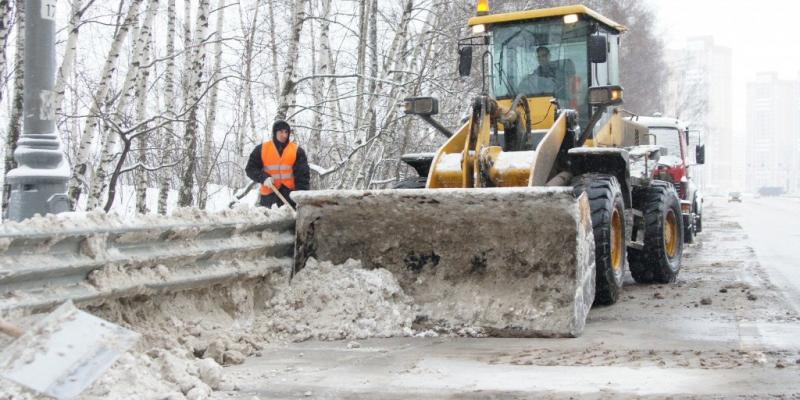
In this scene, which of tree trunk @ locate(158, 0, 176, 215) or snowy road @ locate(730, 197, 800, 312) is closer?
snowy road @ locate(730, 197, 800, 312)

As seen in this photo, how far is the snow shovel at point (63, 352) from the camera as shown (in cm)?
362

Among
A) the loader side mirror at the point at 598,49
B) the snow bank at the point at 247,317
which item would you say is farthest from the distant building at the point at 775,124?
the snow bank at the point at 247,317

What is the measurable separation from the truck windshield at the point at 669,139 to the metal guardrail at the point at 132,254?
12.0 m

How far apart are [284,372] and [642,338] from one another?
2.47 metres

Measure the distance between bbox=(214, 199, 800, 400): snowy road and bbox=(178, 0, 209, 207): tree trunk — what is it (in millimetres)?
5991

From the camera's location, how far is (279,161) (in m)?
8.91

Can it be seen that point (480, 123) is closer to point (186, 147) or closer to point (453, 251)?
point (453, 251)

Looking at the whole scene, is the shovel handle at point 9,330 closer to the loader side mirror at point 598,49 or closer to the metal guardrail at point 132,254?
the metal guardrail at point 132,254

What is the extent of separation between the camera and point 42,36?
21.7ft

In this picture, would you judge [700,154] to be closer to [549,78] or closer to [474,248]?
[549,78]

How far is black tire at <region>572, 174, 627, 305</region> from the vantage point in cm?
744

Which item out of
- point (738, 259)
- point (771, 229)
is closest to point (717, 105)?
point (771, 229)

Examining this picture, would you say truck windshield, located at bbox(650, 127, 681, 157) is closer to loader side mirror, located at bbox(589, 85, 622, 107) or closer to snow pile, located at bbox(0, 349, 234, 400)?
loader side mirror, located at bbox(589, 85, 622, 107)

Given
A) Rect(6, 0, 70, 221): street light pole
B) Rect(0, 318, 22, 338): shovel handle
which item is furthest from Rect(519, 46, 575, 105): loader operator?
Rect(0, 318, 22, 338): shovel handle
